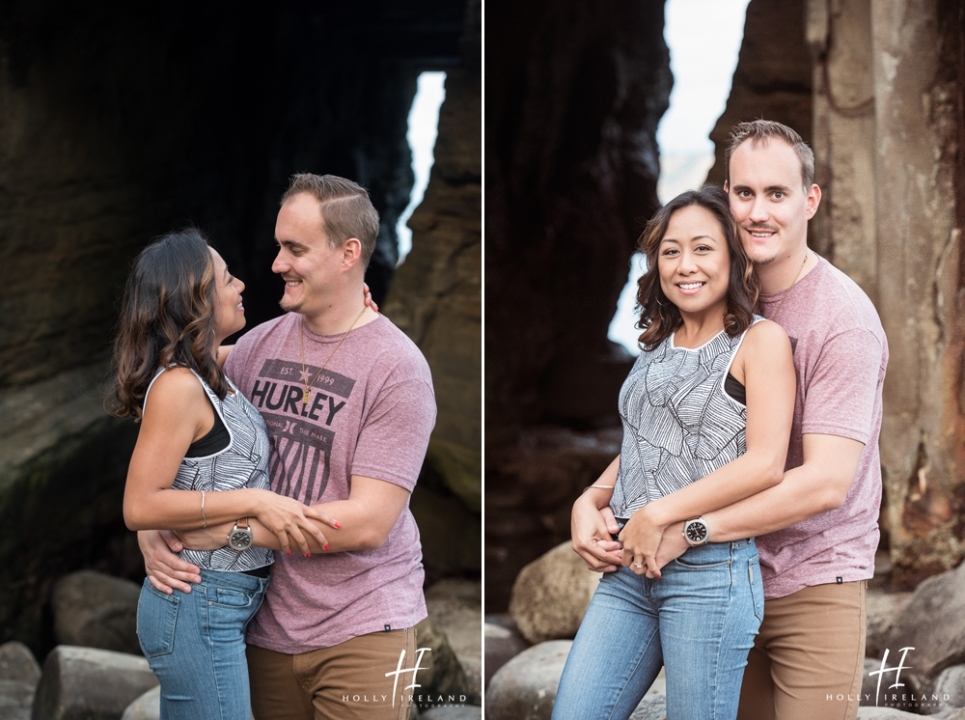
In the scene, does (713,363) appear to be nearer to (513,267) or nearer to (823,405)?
(823,405)

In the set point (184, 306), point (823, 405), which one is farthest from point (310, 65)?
point (823, 405)

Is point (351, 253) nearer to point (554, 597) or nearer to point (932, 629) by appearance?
point (554, 597)

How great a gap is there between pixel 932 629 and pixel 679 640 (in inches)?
47.4

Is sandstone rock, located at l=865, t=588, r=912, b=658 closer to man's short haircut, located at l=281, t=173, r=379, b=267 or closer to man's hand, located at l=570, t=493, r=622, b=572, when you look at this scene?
man's hand, located at l=570, t=493, r=622, b=572

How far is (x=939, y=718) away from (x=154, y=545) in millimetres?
1940

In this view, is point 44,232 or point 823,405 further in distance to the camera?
point 44,232

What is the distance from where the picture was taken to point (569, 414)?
5.23 metres

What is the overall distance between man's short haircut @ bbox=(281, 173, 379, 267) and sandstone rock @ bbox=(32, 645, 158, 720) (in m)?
1.73

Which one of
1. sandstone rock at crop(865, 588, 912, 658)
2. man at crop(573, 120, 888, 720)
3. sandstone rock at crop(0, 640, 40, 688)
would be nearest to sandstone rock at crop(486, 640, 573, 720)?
→ sandstone rock at crop(865, 588, 912, 658)

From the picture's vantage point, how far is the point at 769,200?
213 cm

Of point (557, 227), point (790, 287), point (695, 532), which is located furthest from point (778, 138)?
point (557, 227)

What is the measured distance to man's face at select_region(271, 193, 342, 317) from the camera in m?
2.19

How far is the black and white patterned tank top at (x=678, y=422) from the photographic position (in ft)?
6.39

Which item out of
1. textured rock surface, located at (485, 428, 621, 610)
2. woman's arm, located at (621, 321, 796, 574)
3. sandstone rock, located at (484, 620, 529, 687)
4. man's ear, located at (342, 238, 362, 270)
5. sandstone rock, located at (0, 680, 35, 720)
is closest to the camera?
woman's arm, located at (621, 321, 796, 574)
